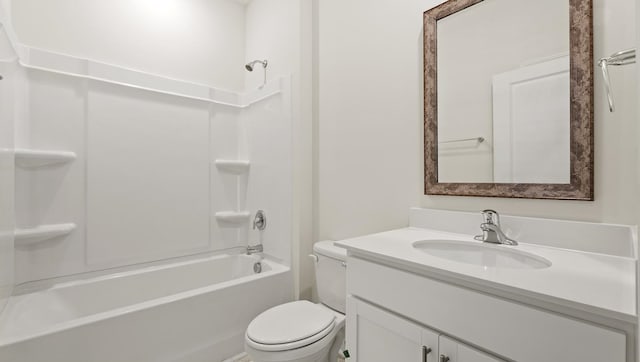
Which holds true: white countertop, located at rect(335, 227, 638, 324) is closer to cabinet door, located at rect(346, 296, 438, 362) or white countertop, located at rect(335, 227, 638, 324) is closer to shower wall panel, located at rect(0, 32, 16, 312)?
cabinet door, located at rect(346, 296, 438, 362)

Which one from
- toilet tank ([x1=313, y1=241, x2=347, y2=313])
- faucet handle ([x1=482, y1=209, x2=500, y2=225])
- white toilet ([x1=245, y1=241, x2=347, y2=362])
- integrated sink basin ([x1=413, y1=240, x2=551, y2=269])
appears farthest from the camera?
toilet tank ([x1=313, y1=241, x2=347, y2=313])

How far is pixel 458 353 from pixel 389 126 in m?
1.16

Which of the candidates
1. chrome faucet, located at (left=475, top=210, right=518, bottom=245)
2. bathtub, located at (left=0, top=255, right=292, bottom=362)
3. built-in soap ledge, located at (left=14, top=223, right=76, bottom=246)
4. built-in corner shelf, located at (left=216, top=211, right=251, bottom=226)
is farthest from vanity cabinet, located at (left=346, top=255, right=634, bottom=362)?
built-in soap ledge, located at (left=14, top=223, right=76, bottom=246)

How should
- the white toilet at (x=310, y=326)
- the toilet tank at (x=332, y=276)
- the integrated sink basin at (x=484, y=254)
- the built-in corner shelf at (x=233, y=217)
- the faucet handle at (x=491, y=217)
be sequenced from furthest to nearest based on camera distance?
the built-in corner shelf at (x=233, y=217), the toilet tank at (x=332, y=276), the white toilet at (x=310, y=326), the faucet handle at (x=491, y=217), the integrated sink basin at (x=484, y=254)

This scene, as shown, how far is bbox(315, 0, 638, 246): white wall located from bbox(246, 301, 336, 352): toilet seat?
0.56 meters

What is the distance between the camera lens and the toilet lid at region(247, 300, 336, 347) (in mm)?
1305

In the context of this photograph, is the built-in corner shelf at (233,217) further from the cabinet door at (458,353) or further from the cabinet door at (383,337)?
the cabinet door at (458,353)

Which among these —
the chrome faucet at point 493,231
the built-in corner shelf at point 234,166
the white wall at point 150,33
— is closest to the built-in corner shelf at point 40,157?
the white wall at point 150,33

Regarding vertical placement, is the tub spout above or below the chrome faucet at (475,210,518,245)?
below

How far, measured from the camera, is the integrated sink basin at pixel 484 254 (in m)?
0.99

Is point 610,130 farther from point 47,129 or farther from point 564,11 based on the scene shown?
point 47,129

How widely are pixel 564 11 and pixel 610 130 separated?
46 cm

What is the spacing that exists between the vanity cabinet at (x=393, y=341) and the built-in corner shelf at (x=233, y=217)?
1627 millimetres

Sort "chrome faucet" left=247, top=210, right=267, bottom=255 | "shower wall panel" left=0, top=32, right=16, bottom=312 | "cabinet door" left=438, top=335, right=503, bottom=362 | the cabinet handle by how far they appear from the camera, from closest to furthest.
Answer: "cabinet door" left=438, top=335, right=503, bottom=362, the cabinet handle, "shower wall panel" left=0, top=32, right=16, bottom=312, "chrome faucet" left=247, top=210, right=267, bottom=255
